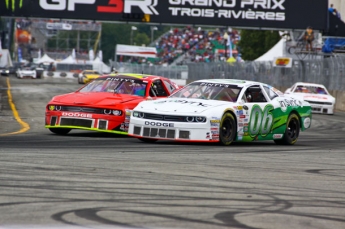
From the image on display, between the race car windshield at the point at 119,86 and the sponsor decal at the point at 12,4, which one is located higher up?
the sponsor decal at the point at 12,4

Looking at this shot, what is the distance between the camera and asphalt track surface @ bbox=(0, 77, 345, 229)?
241 inches

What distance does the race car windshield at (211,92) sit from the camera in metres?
14.1

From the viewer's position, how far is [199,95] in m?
14.2

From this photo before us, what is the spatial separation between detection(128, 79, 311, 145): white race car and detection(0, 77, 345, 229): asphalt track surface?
0.29 meters

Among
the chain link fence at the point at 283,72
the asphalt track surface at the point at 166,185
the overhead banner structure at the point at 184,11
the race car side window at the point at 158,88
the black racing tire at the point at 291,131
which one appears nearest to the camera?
the asphalt track surface at the point at 166,185

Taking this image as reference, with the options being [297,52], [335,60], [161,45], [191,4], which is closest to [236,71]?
[297,52]

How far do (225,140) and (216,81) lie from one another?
1.50 meters

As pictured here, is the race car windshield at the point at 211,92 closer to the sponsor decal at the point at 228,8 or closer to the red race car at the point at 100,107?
the red race car at the point at 100,107

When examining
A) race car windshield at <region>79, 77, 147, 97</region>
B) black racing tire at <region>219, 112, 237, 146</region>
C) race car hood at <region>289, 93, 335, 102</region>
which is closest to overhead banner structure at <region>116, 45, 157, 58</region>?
race car hood at <region>289, 93, 335, 102</region>

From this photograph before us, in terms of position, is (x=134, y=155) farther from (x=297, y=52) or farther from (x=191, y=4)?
(x=297, y=52)

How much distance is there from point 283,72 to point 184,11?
6713 mm

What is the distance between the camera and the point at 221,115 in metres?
13.3

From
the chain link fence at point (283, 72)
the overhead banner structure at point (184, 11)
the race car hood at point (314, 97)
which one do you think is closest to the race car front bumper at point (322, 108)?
the race car hood at point (314, 97)

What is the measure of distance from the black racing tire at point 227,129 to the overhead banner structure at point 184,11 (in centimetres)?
2949
